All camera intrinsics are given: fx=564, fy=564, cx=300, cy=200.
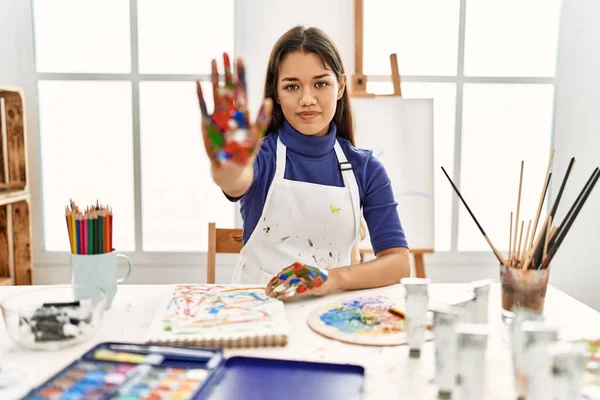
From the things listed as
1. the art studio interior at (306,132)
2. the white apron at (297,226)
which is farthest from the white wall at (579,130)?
the white apron at (297,226)

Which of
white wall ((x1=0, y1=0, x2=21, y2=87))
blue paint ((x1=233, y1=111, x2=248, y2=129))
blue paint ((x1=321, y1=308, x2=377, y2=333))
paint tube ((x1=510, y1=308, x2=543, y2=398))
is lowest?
blue paint ((x1=321, y1=308, x2=377, y2=333))

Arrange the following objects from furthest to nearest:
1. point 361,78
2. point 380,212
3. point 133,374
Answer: point 361,78 → point 380,212 → point 133,374

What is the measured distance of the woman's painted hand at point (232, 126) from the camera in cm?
88

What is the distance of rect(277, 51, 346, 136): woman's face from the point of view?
1407 millimetres

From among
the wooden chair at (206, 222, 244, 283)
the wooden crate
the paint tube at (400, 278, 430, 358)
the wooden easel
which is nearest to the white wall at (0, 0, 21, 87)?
the wooden crate

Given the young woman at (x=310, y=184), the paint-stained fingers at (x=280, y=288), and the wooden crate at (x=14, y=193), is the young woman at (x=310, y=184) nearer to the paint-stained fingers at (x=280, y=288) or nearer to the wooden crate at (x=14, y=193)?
the paint-stained fingers at (x=280, y=288)

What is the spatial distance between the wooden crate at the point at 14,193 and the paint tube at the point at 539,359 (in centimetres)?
211

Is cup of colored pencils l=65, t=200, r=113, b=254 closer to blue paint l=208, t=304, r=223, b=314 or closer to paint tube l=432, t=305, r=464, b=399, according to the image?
blue paint l=208, t=304, r=223, b=314

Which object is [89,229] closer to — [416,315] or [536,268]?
[416,315]

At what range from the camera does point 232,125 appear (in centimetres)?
88

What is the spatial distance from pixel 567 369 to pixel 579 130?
2.18 meters

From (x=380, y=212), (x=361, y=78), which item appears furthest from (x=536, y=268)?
(x=361, y=78)

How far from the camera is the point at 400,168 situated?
239 cm

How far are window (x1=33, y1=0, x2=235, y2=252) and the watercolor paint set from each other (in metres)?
1.82
